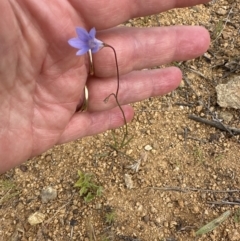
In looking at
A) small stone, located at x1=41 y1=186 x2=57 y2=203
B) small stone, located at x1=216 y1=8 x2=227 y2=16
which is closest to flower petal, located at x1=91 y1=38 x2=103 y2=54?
small stone, located at x1=41 y1=186 x2=57 y2=203

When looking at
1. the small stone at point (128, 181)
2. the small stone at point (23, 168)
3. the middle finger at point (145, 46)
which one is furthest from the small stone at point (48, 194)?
the middle finger at point (145, 46)

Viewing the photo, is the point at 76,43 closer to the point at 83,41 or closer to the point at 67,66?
the point at 83,41

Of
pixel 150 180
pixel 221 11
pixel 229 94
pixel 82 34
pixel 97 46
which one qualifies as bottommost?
pixel 150 180

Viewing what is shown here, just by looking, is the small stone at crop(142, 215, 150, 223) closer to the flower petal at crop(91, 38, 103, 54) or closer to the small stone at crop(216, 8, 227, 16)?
the flower petal at crop(91, 38, 103, 54)

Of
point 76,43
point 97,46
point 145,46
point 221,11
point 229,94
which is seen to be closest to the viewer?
point 76,43

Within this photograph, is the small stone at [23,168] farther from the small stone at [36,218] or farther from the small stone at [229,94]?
the small stone at [229,94]

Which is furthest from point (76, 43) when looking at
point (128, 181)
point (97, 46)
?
point (128, 181)
